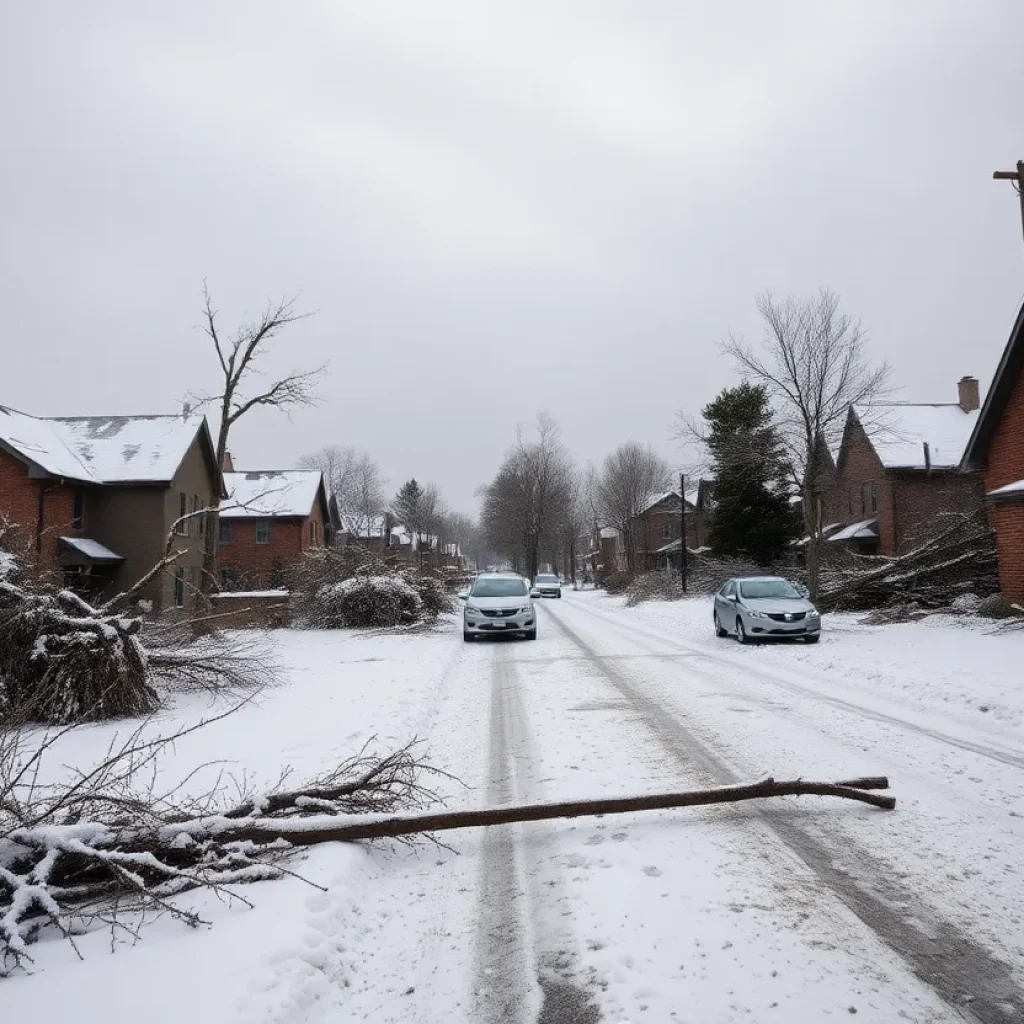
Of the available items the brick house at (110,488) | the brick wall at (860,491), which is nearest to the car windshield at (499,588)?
the brick house at (110,488)

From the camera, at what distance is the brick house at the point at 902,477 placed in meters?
33.9

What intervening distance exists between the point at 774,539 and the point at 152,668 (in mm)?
33103

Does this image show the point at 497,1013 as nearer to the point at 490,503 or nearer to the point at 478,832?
the point at 478,832

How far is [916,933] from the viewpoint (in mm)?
3584

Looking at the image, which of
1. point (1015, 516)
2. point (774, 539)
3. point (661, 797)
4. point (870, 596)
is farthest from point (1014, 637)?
point (774, 539)

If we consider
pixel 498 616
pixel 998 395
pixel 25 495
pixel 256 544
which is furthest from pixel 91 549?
pixel 998 395

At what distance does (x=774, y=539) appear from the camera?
124 feet

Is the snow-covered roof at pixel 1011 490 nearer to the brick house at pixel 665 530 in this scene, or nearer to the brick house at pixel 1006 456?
the brick house at pixel 1006 456

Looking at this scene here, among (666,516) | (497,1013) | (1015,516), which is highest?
(666,516)

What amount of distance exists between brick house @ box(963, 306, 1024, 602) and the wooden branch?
14294 mm

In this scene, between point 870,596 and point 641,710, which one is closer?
point 641,710

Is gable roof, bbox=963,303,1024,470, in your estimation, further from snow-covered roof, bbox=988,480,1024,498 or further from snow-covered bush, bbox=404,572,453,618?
snow-covered bush, bbox=404,572,453,618

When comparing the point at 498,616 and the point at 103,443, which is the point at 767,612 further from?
the point at 103,443

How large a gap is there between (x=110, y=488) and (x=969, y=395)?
4038 cm
